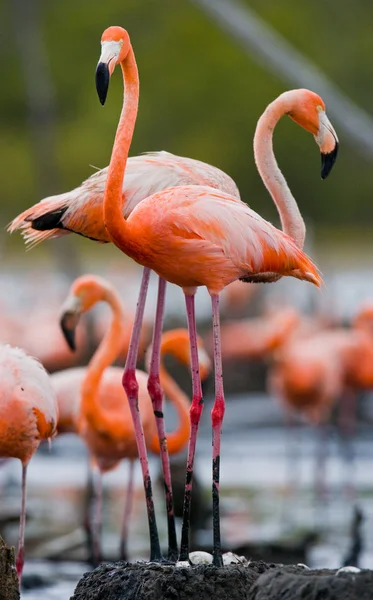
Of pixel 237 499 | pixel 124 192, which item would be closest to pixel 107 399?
pixel 237 499

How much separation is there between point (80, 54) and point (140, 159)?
24.2 metres

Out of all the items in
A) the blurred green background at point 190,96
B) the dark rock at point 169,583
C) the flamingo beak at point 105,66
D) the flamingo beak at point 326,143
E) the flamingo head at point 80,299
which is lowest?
the dark rock at point 169,583

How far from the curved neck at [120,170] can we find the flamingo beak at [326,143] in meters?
0.80

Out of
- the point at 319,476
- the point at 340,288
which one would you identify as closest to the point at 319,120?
the point at 319,476

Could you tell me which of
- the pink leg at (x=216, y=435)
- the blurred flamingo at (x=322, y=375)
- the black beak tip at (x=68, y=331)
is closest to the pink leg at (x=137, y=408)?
the pink leg at (x=216, y=435)

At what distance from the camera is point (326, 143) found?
509 centimetres

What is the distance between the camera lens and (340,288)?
73.2 feet

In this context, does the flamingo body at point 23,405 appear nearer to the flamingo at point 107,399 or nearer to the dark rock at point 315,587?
the flamingo at point 107,399

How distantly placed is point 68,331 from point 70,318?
94mm

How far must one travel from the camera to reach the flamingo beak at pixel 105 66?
4.18 meters

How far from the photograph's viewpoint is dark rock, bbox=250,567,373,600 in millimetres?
3535

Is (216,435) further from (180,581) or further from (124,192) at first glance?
(124,192)

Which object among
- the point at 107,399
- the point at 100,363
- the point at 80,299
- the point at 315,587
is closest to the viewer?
the point at 315,587

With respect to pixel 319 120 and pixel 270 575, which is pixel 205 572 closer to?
pixel 270 575
